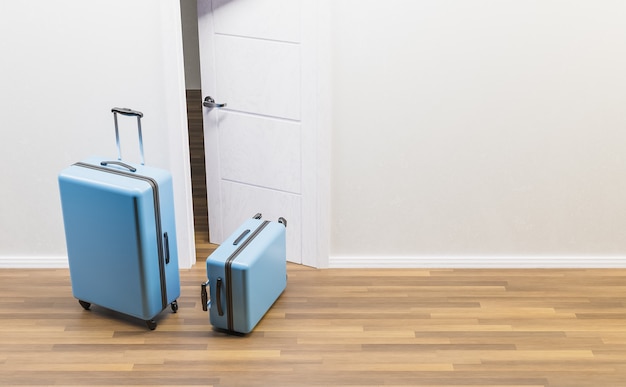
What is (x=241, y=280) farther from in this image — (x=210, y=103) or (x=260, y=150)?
(x=210, y=103)

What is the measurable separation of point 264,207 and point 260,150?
1.06 feet

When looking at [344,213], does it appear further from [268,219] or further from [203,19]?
[203,19]

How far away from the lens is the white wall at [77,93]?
12.6 ft

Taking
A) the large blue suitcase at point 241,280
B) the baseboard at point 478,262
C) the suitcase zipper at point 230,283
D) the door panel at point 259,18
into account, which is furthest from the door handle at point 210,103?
the baseboard at point 478,262

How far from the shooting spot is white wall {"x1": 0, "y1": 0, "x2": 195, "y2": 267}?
3834 mm

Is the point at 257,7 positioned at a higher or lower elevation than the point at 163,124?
higher

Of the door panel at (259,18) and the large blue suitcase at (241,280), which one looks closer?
the large blue suitcase at (241,280)

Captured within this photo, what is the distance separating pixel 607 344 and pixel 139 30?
104 inches

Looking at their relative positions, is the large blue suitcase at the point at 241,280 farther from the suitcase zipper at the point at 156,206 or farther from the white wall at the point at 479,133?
the white wall at the point at 479,133

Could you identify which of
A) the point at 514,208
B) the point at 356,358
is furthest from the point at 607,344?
the point at 356,358

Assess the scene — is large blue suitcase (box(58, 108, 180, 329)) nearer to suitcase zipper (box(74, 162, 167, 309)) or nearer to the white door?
suitcase zipper (box(74, 162, 167, 309))

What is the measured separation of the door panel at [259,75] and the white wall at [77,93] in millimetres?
271

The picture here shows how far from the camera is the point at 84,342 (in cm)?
363

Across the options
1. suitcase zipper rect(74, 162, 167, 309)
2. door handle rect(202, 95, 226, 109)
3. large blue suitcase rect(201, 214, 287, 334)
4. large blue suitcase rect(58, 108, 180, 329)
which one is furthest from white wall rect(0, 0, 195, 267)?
large blue suitcase rect(201, 214, 287, 334)
